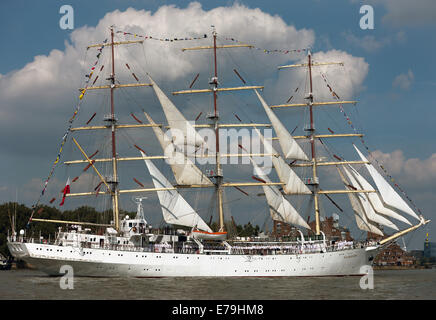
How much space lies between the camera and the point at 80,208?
394ft

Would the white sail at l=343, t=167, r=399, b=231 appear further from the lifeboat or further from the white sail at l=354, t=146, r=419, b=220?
the lifeboat

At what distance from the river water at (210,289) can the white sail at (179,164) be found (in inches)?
588

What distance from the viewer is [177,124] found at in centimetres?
7219

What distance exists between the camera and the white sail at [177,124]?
71.9m

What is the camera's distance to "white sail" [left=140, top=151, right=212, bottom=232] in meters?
69.6

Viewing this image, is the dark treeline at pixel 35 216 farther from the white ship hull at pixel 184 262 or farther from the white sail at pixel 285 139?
the white ship hull at pixel 184 262

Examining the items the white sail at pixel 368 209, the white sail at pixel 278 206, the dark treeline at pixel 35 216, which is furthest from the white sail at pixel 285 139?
the dark treeline at pixel 35 216

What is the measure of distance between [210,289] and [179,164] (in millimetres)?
23155

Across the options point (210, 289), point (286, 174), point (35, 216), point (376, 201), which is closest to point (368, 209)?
point (376, 201)

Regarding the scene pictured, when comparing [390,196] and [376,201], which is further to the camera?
[376,201]
